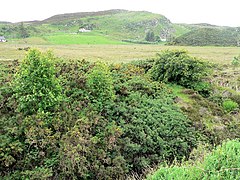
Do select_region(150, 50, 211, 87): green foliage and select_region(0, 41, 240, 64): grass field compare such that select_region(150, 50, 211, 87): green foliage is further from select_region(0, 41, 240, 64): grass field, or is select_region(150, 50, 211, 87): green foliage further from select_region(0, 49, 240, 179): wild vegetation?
select_region(0, 41, 240, 64): grass field

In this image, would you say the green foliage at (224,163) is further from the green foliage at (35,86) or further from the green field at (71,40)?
the green field at (71,40)

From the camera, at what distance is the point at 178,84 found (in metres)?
18.1

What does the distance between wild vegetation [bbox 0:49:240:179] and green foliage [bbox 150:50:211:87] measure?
6.83 feet

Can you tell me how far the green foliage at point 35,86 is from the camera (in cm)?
1039

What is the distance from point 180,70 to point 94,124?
27.8 feet

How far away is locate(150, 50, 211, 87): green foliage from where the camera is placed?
57.4 ft

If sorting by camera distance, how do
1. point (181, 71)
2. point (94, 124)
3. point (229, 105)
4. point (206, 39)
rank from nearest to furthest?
point (94, 124)
point (229, 105)
point (181, 71)
point (206, 39)

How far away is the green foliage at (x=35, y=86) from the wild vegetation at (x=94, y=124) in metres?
0.04

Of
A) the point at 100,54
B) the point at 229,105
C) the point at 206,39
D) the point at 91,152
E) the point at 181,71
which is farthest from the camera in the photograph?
the point at 206,39

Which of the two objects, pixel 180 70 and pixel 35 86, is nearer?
pixel 35 86

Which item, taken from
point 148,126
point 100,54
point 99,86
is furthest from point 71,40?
point 148,126

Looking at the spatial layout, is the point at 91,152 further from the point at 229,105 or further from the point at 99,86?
the point at 229,105

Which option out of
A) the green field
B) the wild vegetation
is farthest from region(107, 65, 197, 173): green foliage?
the green field

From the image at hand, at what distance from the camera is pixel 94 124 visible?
36.6ft
